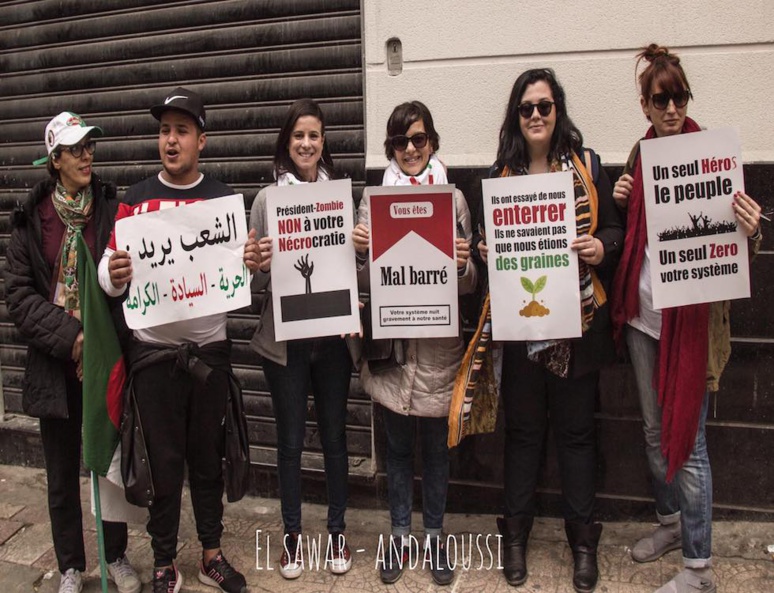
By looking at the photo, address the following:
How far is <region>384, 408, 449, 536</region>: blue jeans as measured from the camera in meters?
3.44

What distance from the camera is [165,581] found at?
344cm

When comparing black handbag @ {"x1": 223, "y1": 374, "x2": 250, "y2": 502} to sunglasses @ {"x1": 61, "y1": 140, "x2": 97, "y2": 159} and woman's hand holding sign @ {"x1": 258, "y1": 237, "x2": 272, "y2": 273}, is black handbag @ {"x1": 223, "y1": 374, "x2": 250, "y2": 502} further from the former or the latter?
sunglasses @ {"x1": 61, "y1": 140, "x2": 97, "y2": 159}

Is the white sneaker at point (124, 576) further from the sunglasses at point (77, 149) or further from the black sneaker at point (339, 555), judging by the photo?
the sunglasses at point (77, 149)

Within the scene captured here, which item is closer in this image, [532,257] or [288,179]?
[532,257]

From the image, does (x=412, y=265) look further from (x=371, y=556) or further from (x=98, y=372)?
(x=371, y=556)

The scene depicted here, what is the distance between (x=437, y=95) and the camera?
3.99 metres

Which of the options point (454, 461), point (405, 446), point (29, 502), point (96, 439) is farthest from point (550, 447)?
point (29, 502)

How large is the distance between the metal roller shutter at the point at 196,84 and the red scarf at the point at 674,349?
1.80m

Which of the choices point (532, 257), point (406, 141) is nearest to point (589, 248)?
point (532, 257)

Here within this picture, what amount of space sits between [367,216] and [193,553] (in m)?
2.10

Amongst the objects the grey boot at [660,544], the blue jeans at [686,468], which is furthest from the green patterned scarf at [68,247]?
the grey boot at [660,544]

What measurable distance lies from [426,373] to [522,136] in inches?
45.7

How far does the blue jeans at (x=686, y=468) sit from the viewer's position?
3146 mm

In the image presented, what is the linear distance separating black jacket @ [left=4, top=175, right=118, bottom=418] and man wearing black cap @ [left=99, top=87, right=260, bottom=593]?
26cm
